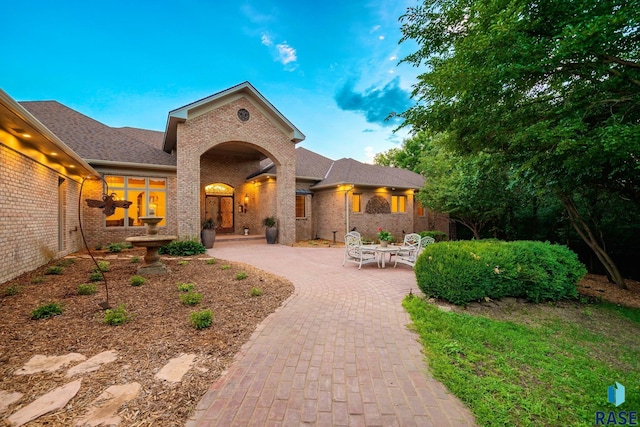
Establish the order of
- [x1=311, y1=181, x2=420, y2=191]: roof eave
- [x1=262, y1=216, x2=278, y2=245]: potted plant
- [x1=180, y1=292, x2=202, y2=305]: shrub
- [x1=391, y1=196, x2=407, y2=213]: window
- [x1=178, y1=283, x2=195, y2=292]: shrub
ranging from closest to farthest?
1. [x1=180, y1=292, x2=202, y2=305]: shrub
2. [x1=178, y1=283, x2=195, y2=292]: shrub
3. [x1=262, y1=216, x2=278, y2=245]: potted plant
4. [x1=311, y1=181, x2=420, y2=191]: roof eave
5. [x1=391, y1=196, x2=407, y2=213]: window

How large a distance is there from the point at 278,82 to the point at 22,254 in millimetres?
15320

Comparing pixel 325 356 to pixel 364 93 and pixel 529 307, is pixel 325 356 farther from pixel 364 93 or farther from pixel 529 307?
pixel 364 93

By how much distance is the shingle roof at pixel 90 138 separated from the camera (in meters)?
10.9

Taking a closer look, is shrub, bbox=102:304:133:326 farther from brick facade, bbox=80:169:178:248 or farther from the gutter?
brick facade, bbox=80:169:178:248

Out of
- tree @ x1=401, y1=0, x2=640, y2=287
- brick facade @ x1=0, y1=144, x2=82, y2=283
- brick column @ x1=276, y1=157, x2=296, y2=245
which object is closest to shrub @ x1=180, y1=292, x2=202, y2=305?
brick facade @ x1=0, y1=144, x2=82, y2=283

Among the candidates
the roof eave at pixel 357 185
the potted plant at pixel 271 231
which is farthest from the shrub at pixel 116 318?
the roof eave at pixel 357 185

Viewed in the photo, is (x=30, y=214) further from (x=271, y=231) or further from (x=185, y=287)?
(x=271, y=231)

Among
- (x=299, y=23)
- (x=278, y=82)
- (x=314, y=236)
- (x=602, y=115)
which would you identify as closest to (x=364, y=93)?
(x=278, y=82)

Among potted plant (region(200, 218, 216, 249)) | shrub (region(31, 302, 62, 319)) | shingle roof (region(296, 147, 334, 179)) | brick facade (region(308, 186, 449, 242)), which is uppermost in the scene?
shingle roof (region(296, 147, 334, 179))

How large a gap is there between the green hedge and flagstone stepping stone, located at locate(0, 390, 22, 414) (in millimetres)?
5176

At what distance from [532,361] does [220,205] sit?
634 inches

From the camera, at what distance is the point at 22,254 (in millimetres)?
6094

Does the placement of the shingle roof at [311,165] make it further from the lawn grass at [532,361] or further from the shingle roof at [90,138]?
the lawn grass at [532,361]

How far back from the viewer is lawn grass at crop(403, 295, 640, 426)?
2.07 m
